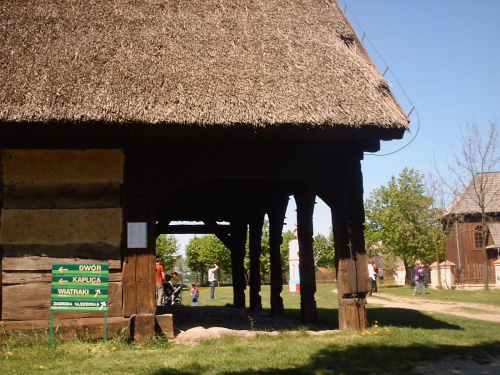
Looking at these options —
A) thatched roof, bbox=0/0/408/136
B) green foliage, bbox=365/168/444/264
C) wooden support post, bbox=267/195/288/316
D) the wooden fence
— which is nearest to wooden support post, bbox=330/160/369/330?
thatched roof, bbox=0/0/408/136

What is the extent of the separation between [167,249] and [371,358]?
1916 inches

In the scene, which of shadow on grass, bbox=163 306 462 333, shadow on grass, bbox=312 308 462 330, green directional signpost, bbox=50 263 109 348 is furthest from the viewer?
shadow on grass, bbox=163 306 462 333

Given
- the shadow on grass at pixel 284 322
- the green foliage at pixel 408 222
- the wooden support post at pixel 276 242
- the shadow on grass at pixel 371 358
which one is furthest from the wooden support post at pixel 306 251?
the green foliage at pixel 408 222

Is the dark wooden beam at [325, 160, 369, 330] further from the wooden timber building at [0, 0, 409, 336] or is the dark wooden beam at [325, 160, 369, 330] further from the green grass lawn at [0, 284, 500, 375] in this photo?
the green grass lawn at [0, 284, 500, 375]

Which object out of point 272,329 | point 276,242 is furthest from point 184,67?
point 276,242

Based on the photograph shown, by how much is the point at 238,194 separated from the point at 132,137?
535cm

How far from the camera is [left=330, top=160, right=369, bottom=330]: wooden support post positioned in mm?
8375

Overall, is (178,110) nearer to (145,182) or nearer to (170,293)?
(145,182)

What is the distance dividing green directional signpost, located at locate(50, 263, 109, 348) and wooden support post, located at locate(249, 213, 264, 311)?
6.70 meters

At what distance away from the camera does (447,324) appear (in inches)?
376

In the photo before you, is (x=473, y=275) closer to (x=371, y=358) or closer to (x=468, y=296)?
(x=468, y=296)

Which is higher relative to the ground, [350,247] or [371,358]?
[350,247]

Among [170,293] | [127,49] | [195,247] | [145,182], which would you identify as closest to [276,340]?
[145,182]

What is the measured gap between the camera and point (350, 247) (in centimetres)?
848
